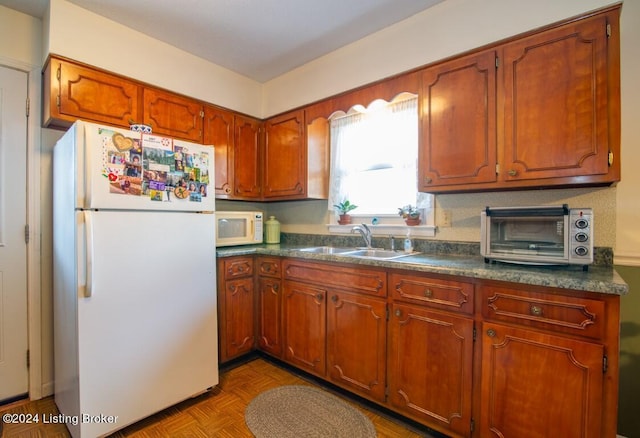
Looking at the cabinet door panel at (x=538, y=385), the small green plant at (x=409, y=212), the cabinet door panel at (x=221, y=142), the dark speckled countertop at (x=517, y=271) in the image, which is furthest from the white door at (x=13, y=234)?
the cabinet door panel at (x=538, y=385)

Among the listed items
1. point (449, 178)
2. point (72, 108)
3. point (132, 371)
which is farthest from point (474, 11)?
point (132, 371)

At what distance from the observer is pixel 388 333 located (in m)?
1.84

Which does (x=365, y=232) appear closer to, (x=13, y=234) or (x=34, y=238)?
(x=34, y=238)

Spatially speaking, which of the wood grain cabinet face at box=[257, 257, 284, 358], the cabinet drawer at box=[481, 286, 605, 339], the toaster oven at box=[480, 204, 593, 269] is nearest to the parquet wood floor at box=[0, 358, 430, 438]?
the wood grain cabinet face at box=[257, 257, 284, 358]

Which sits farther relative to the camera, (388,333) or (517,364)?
(388,333)

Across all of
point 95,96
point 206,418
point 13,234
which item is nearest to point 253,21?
point 95,96

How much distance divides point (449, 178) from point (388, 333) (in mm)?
1027

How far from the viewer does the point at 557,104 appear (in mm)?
1566

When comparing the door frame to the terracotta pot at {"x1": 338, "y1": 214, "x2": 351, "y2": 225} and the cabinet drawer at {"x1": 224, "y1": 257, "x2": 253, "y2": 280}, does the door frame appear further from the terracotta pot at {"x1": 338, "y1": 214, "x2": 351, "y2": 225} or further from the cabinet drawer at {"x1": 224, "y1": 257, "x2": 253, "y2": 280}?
the terracotta pot at {"x1": 338, "y1": 214, "x2": 351, "y2": 225}

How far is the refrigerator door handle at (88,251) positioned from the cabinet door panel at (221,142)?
126 cm

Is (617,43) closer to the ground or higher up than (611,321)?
higher up

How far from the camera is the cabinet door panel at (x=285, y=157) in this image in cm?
281

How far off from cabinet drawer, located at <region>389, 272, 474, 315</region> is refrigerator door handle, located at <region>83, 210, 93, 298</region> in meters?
1.63

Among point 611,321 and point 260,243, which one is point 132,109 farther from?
point 611,321
